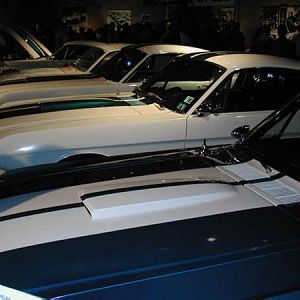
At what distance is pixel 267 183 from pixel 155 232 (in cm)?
71

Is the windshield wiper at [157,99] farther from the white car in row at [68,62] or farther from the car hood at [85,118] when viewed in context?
the white car in row at [68,62]

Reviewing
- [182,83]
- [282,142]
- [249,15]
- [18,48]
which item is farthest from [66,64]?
[282,142]

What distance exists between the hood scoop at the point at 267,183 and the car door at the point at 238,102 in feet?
7.91

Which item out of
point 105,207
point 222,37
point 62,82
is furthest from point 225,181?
point 222,37

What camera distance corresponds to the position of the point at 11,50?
11.4 m

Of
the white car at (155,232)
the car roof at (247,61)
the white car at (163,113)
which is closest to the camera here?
the white car at (155,232)

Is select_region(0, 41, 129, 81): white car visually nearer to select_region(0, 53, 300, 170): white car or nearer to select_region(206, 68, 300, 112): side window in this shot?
select_region(0, 53, 300, 170): white car

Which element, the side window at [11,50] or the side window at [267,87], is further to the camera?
the side window at [11,50]

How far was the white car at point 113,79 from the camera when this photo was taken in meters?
7.11

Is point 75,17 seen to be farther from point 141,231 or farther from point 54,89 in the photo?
point 141,231

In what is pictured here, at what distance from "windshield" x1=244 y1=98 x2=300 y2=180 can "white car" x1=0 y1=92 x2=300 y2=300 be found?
0.09 ft

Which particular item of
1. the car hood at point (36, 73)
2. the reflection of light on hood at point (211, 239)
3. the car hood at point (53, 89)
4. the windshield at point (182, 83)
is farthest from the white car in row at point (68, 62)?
the reflection of light on hood at point (211, 239)

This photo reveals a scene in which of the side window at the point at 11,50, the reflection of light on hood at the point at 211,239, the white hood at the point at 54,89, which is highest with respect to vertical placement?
the side window at the point at 11,50

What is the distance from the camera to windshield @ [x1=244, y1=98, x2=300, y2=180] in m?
2.64
